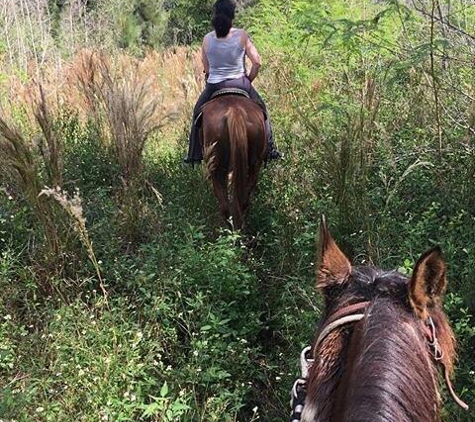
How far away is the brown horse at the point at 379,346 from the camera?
1.18 m

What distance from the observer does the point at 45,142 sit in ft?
12.7

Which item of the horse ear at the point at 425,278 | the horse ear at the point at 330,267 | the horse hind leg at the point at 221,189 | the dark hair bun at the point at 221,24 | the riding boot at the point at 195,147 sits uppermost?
the dark hair bun at the point at 221,24

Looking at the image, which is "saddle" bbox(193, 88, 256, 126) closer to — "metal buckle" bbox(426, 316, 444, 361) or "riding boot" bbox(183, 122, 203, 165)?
"riding boot" bbox(183, 122, 203, 165)

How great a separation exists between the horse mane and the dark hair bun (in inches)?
170

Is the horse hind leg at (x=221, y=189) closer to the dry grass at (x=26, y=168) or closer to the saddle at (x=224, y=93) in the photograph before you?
the saddle at (x=224, y=93)

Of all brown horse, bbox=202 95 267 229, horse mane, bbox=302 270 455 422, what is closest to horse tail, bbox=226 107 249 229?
brown horse, bbox=202 95 267 229

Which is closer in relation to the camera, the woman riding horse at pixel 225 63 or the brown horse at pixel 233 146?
the brown horse at pixel 233 146

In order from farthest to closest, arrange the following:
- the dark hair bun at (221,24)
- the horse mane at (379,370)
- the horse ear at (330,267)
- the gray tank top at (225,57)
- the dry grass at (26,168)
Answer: the gray tank top at (225,57), the dark hair bun at (221,24), the dry grass at (26,168), the horse ear at (330,267), the horse mane at (379,370)

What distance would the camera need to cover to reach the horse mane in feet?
3.82

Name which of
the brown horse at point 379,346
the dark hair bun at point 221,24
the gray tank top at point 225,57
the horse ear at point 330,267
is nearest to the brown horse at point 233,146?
the gray tank top at point 225,57

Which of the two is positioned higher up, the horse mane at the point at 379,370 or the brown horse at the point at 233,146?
the horse mane at the point at 379,370

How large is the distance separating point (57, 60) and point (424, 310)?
7.52m

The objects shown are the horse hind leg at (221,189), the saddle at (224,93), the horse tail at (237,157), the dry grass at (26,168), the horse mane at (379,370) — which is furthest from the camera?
the saddle at (224,93)

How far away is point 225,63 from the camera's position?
556 cm
